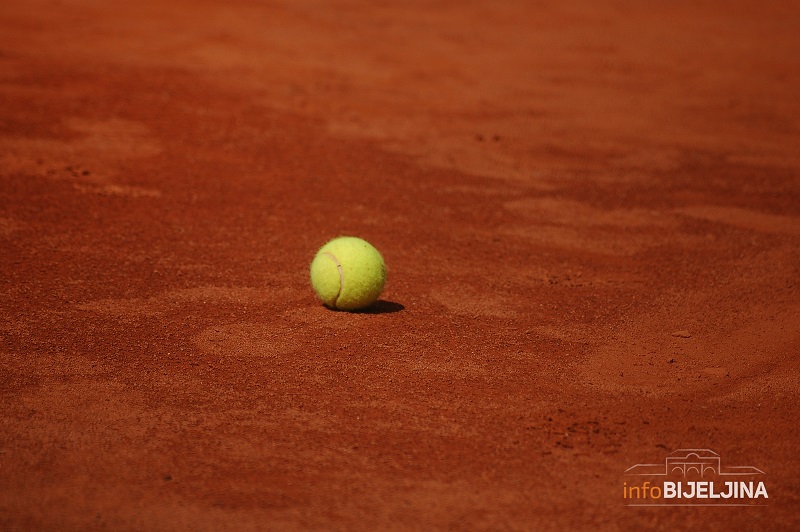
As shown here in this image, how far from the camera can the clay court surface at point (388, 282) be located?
3.78 metres

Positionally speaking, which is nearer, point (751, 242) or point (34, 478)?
point (34, 478)

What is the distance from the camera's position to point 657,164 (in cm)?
930

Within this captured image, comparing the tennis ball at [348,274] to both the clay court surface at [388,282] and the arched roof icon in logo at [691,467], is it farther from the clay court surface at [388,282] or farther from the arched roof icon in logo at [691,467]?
the arched roof icon in logo at [691,467]

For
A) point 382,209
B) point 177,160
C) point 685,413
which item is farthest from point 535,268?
point 177,160

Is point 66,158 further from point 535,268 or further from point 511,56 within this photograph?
point 511,56

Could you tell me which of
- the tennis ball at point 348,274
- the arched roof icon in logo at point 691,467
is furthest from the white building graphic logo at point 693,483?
the tennis ball at point 348,274

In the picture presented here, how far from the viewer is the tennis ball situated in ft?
17.4

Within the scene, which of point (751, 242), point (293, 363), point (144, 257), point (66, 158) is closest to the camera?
point (293, 363)

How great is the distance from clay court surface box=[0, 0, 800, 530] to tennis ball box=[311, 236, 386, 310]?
15 centimetres

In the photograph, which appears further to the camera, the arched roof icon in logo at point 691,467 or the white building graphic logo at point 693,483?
the arched roof icon in logo at point 691,467

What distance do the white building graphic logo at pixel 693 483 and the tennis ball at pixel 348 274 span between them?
2.10 metres

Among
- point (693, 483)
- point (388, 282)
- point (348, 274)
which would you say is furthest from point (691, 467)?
point (388, 282)

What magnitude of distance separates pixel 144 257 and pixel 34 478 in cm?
288

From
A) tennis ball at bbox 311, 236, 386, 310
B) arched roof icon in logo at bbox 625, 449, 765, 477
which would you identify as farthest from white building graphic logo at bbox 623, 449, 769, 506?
tennis ball at bbox 311, 236, 386, 310
